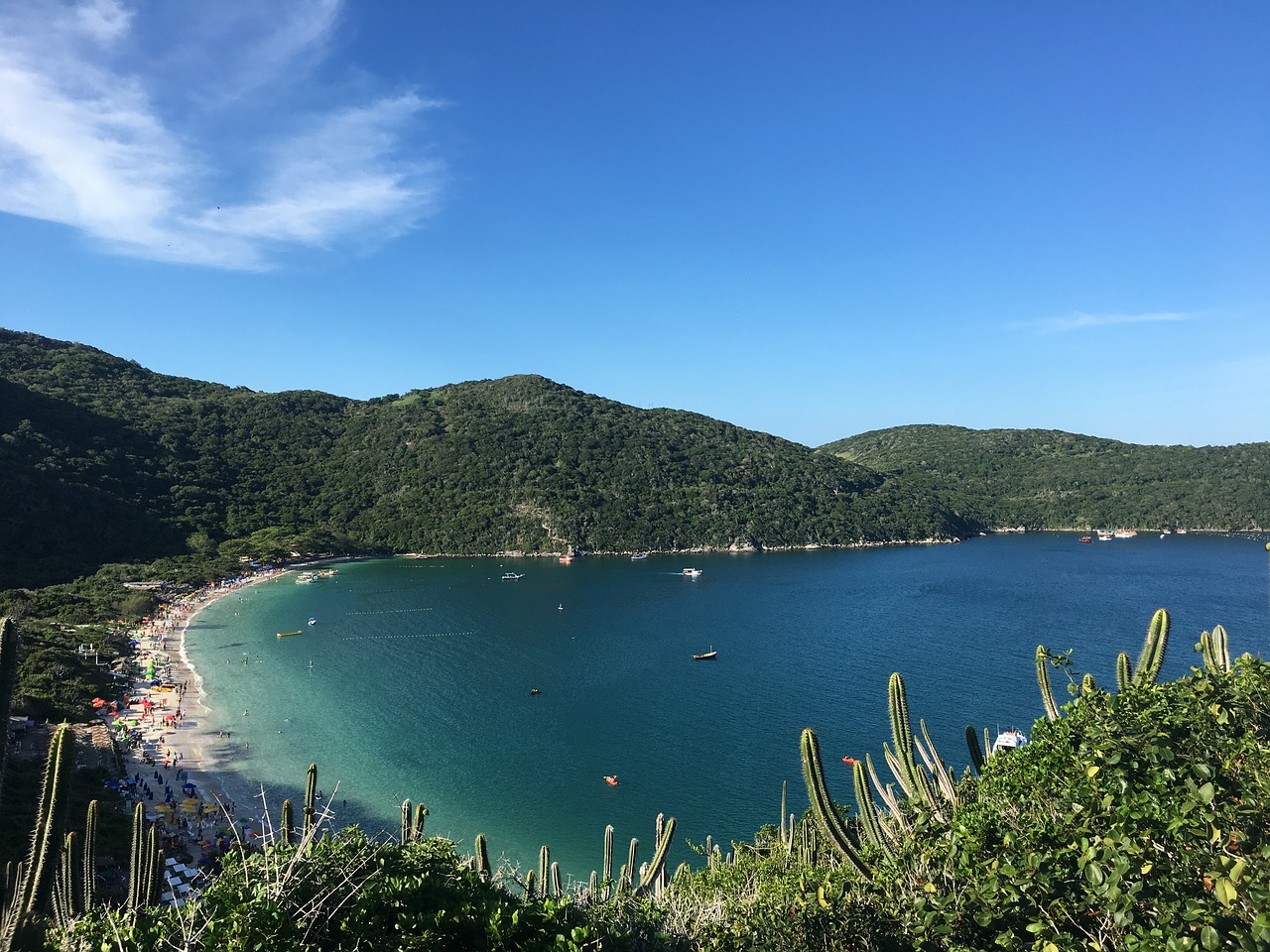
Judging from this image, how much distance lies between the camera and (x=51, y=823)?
9.83 metres

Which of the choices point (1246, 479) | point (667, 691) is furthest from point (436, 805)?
point (1246, 479)

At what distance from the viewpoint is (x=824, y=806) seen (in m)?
13.3

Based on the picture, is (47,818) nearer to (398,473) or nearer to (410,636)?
(410,636)

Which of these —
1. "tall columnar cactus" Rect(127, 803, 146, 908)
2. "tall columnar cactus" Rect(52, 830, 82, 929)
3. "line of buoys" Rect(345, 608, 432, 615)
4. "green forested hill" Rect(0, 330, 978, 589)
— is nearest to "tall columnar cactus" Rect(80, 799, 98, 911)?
"tall columnar cactus" Rect(52, 830, 82, 929)

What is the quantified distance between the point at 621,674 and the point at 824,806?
1302 inches

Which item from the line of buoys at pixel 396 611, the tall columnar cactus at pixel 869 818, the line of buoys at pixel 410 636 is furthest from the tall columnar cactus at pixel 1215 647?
the line of buoys at pixel 396 611

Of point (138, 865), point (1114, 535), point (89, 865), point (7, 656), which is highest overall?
point (7, 656)

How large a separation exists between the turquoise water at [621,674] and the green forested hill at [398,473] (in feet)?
54.1

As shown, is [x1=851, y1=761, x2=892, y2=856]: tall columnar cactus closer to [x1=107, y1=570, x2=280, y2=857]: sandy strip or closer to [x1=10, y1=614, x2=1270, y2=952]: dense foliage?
[x1=10, y1=614, x2=1270, y2=952]: dense foliage

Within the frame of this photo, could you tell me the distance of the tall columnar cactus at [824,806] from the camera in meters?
12.6

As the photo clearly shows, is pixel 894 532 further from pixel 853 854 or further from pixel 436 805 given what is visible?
pixel 853 854

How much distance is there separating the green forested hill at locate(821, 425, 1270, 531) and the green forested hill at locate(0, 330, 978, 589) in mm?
22313

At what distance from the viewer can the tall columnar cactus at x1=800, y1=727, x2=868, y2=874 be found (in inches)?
497

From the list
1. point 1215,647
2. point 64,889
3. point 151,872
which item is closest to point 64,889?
point 64,889
